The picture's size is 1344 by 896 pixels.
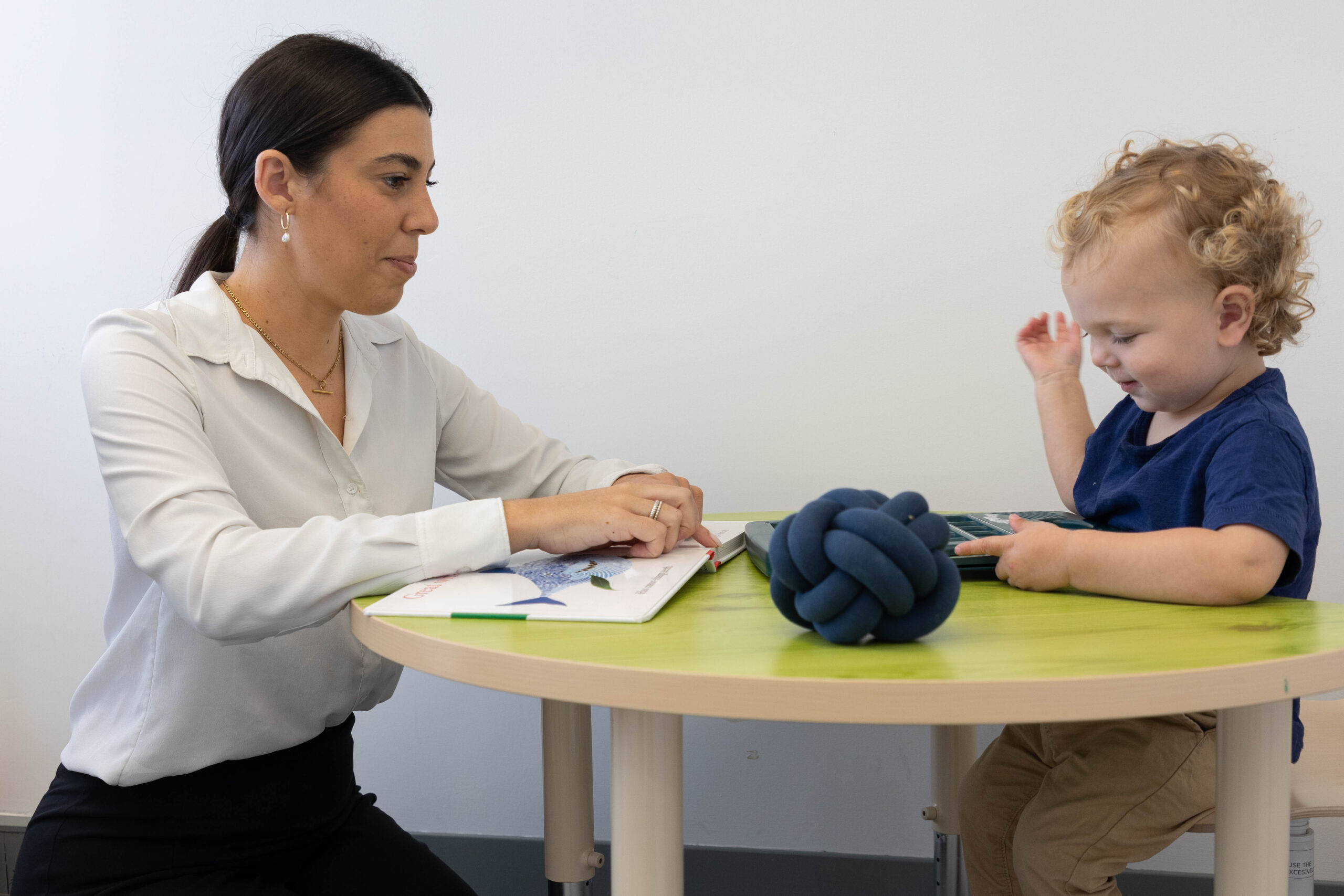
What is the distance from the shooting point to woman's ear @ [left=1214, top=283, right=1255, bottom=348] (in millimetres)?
846

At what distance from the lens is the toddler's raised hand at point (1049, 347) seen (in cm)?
114

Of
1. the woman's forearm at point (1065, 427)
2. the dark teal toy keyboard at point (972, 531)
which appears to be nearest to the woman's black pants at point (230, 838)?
the dark teal toy keyboard at point (972, 531)

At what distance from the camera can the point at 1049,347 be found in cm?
116

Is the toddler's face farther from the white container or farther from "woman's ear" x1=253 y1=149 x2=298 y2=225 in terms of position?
"woman's ear" x1=253 y1=149 x2=298 y2=225

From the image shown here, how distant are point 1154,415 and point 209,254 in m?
1.10

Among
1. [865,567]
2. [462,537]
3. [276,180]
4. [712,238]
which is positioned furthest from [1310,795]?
[276,180]

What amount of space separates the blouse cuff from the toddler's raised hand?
0.69m

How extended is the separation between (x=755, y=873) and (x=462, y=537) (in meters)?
1.09

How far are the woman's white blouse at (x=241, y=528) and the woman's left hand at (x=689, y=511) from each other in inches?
1.8

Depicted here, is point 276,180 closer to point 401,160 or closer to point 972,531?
point 401,160

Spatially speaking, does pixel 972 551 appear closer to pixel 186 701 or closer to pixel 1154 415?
pixel 1154 415

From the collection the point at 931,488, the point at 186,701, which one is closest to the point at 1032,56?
the point at 931,488

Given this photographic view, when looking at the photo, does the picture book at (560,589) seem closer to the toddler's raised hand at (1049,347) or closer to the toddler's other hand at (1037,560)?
the toddler's other hand at (1037,560)

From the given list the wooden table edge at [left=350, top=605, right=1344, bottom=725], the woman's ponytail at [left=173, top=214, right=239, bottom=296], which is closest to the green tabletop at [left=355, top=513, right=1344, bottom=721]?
the wooden table edge at [left=350, top=605, right=1344, bottom=725]
